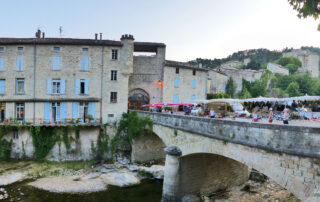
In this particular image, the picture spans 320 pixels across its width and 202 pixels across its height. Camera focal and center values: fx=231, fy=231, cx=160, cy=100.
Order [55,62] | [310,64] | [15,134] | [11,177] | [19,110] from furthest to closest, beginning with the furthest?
[310,64], [55,62], [19,110], [15,134], [11,177]

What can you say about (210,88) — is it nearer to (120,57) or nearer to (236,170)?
(120,57)

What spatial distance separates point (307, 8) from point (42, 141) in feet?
78.7

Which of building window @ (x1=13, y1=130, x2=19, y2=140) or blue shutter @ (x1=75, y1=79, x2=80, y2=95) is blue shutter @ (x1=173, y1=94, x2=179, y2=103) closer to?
blue shutter @ (x1=75, y1=79, x2=80, y2=95)

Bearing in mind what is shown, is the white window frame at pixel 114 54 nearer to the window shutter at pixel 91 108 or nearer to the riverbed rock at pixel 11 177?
the window shutter at pixel 91 108

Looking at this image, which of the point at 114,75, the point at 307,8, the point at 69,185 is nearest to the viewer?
the point at 307,8

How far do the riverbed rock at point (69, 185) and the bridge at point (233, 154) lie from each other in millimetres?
6245

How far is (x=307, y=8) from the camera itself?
198 inches

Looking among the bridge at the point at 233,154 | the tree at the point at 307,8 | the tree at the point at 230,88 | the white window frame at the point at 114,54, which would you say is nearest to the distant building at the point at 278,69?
the tree at the point at 230,88

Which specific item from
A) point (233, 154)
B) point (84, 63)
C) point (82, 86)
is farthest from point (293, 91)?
point (233, 154)

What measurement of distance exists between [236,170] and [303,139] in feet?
36.6

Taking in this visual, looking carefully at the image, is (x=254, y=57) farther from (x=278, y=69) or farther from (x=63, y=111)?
(x=63, y=111)

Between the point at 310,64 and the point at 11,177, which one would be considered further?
the point at 310,64

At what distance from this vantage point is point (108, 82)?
24.9 m

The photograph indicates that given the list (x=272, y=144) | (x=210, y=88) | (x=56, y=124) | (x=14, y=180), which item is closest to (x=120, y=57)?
(x=56, y=124)
